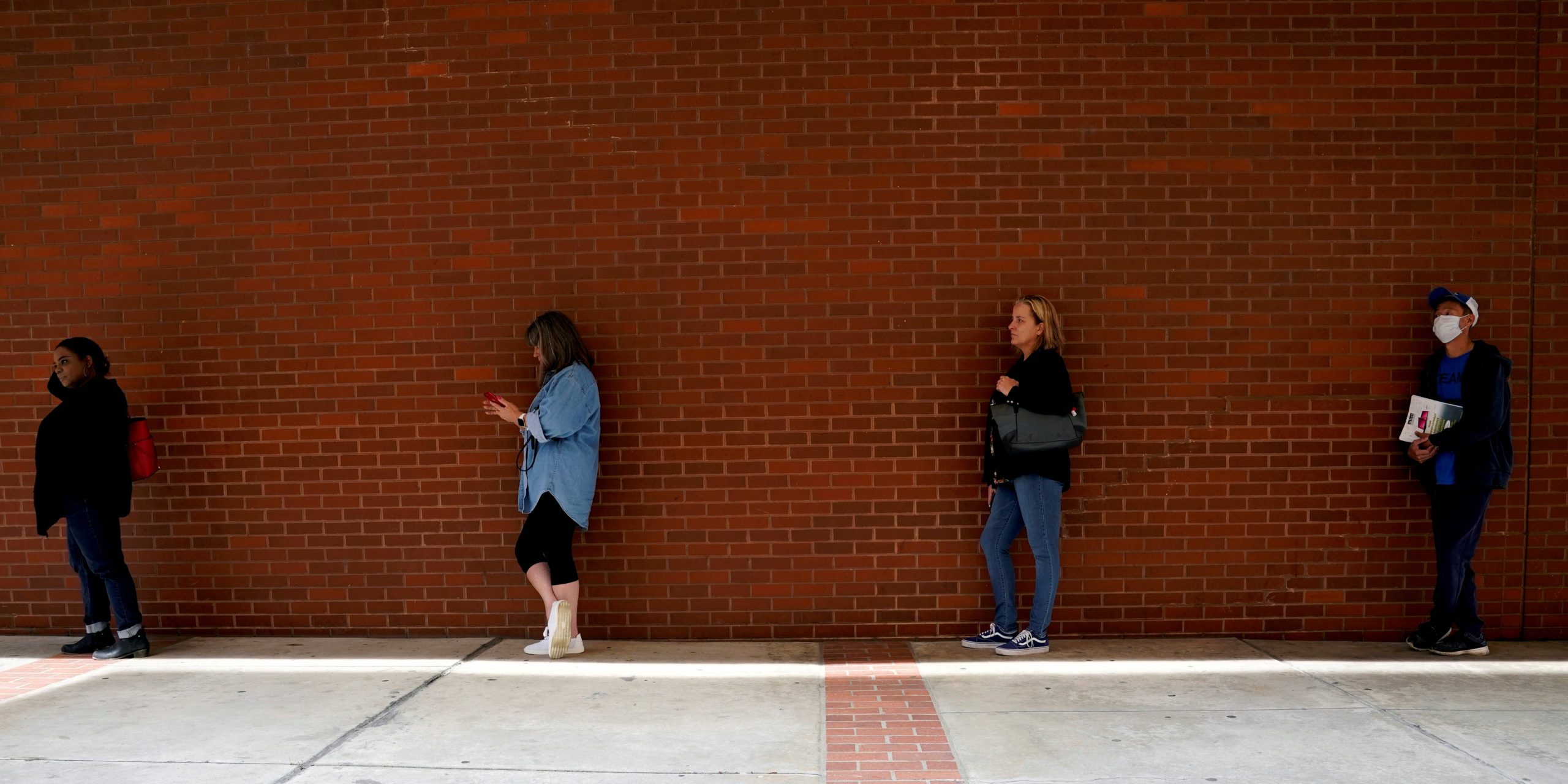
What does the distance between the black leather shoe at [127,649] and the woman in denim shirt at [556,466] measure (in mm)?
1942

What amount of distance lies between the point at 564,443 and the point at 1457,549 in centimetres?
429

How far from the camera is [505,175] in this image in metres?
5.39

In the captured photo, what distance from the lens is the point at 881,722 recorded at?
4039 millimetres

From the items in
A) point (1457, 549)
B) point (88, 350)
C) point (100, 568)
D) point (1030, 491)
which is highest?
point (88, 350)

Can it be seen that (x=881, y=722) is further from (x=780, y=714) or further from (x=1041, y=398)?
(x=1041, y=398)

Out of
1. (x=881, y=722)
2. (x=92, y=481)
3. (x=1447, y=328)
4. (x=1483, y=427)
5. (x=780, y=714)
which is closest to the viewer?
(x=881, y=722)

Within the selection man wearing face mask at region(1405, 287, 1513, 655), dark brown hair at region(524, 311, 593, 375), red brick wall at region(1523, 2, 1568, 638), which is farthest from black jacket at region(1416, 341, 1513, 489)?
dark brown hair at region(524, 311, 593, 375)

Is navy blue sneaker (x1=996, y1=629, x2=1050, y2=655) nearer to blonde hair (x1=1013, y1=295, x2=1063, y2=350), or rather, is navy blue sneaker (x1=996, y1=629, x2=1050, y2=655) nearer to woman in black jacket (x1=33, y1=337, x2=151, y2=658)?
blonde hair (x1=1013, y1=295, x2=1063, y2=350)

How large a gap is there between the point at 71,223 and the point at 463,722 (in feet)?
12.1

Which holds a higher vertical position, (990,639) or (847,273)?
(847,273)

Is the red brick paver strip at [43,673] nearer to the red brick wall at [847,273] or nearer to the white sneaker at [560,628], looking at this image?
the red brick wall at [847,273]

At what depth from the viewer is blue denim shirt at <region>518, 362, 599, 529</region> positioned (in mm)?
4941

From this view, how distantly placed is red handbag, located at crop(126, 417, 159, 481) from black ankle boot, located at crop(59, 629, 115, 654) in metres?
0.79

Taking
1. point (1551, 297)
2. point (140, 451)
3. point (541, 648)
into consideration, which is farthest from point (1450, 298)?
point (140, 451)
